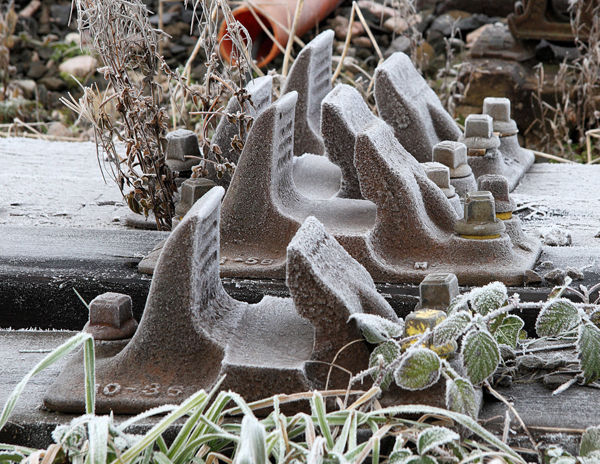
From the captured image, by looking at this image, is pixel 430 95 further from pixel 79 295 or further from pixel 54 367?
pixel 54 367

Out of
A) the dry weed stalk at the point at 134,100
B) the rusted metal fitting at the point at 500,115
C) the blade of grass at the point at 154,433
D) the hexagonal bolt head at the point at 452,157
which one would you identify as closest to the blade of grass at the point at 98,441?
the blade of grass at the point at 154,433

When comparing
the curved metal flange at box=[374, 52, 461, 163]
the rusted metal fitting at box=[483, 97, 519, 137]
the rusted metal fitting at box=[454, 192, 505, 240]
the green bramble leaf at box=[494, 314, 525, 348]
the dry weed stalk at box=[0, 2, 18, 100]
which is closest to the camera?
the green bramble leaf at box=[494, 314, 525, 348]

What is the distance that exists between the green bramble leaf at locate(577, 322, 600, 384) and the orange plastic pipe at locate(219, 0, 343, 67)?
4.47 metres

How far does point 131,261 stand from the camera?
2.36m

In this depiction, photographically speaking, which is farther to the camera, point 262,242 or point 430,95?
point 430,95

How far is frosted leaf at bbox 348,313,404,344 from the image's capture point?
60.2 inches

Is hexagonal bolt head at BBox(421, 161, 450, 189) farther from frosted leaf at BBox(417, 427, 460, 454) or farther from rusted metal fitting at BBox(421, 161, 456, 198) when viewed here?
frosted leaf at BBox(417, 427, 460, 454)

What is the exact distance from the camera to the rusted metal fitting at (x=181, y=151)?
2.69 m

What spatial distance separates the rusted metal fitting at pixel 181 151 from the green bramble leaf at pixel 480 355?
142 centimetres

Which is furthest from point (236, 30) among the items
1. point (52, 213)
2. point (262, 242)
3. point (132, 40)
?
point (52, 213)

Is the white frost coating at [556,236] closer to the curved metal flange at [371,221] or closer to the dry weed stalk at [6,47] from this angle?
the curved metal flange at [371,221]

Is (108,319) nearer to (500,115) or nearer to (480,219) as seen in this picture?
(480,219)

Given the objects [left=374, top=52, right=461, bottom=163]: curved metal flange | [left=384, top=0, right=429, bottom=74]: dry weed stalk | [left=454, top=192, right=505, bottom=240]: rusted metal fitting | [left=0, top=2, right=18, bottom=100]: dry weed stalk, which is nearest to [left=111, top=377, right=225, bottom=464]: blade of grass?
[left=454, top=192, right=505, bottom=240]: rusted metal fitting

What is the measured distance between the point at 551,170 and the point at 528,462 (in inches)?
88.3
